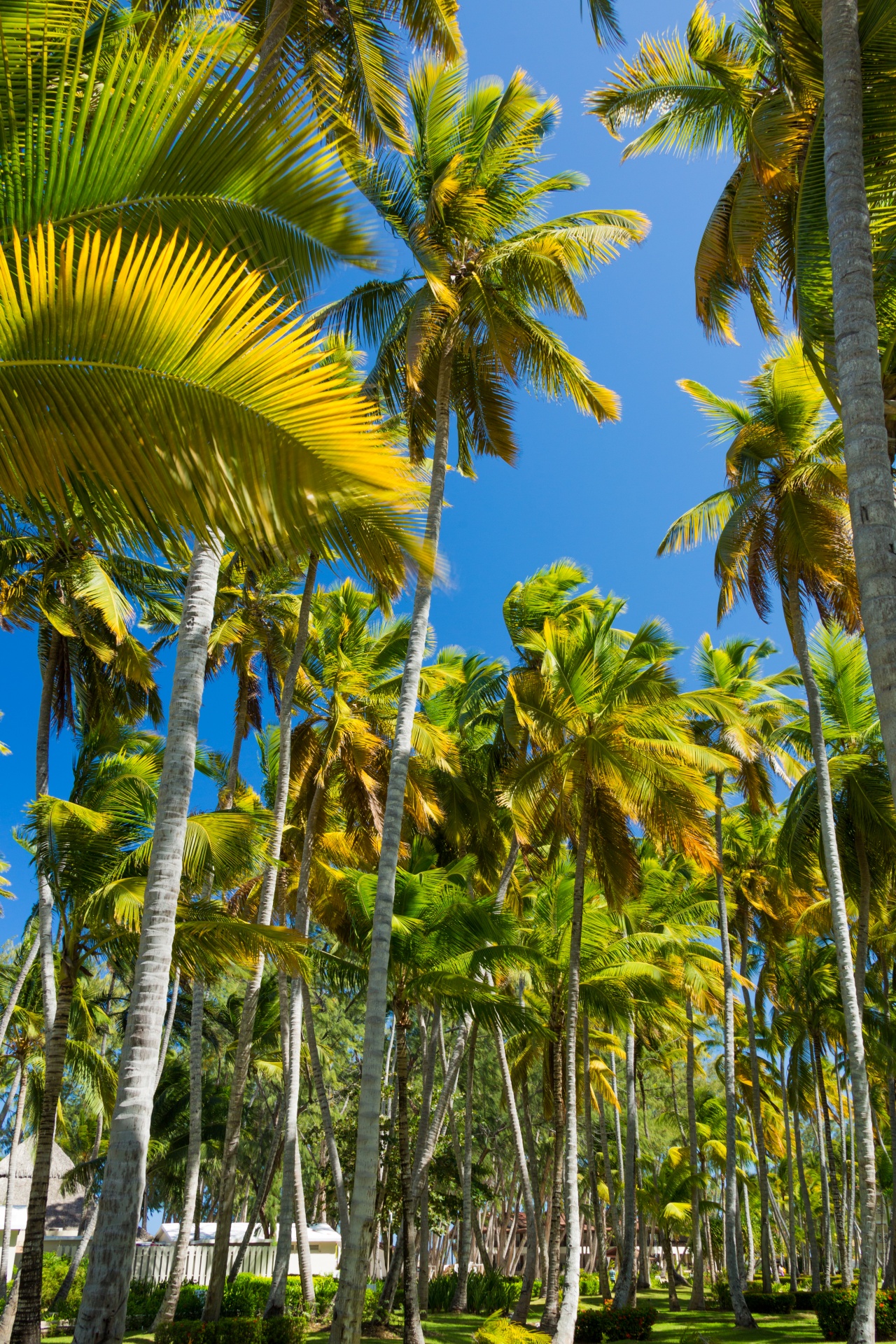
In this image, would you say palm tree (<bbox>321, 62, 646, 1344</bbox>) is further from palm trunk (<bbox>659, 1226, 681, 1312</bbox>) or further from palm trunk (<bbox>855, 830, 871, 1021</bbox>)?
palm trunk (<bbox>659, 1226, 681, 1312</bbox>)

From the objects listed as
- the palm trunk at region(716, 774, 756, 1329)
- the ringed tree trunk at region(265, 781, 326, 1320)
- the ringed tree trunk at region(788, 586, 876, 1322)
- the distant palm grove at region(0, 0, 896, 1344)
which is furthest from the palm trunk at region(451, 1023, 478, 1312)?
the ringed tree trunk at region(788, 586, 876, 1322)

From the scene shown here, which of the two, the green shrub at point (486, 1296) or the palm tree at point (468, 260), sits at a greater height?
the palm tree at point (468, 260)

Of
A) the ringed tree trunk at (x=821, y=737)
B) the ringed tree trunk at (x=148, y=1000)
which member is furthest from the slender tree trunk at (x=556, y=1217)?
the ringed tree trunk at (x=148, y=1000)

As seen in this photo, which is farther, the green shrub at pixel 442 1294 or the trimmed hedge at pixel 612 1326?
the green shrub at pixel 442 1294

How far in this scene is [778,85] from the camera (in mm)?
10656

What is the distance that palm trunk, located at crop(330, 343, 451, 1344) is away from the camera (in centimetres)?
1000

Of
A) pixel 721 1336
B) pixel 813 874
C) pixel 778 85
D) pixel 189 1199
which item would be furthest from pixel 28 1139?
pixel 778 85

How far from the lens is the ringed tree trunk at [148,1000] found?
5.15m

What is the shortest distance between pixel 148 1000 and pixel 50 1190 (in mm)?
37659

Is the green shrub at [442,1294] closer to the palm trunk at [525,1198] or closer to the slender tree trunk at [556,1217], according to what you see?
the palm trunk at [525,1198]

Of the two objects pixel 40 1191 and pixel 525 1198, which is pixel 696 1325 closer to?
pixel 525 1198

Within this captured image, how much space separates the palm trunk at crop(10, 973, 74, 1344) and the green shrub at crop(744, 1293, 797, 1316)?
67.3 ft

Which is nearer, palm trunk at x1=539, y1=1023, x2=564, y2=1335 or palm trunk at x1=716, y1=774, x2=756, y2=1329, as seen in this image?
palm trunk at x1=539, y1=1023, x2=564, y2=1335

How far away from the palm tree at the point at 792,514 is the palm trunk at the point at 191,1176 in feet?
35.9
